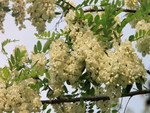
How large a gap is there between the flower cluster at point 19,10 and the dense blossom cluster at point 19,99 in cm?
310

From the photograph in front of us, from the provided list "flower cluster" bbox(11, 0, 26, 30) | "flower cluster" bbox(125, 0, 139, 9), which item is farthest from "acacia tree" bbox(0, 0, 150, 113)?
"flower cluster" bbox(11, 0, 26, 30)

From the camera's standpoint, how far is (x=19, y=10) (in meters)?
7.45

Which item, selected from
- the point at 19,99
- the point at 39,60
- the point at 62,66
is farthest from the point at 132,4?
the point at 19,99

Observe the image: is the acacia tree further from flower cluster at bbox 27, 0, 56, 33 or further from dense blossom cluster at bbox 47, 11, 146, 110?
flower cluster at bbox 27, 0, 56, 33

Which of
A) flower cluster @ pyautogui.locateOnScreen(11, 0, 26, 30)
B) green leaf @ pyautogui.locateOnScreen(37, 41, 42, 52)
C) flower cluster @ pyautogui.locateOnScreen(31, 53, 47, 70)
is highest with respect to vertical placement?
flower cluster @ pyautogui.locateOnScreen(11, 0, 26, 30)

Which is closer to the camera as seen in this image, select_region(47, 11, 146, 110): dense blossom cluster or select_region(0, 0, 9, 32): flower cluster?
select_region(47, 11, 146, 110): dense blossom cluster

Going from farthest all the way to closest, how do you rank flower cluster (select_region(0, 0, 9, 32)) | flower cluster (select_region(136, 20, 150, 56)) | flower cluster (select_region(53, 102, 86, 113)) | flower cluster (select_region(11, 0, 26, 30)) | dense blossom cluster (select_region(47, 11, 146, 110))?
flower cluster (select_region(0, 0, 9, 32))
flower cluster (select_region(11, 0, 26, 30))
flower cluster (select_region(53, 102, 86, 113))
flower cluster (select_region(136, 20, 150, 56))
dense blossom cluster (select_region(47, 11, 146, 110))

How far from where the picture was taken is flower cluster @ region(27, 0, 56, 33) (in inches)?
237

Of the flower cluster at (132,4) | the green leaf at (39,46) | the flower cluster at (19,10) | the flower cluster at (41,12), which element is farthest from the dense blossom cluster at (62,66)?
the flower cluster at (19,10)

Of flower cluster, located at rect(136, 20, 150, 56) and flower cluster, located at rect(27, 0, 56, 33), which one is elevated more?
flower cluster, located at rect(27, 0, 56, 33)

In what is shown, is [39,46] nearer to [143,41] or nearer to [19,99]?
[19,99]

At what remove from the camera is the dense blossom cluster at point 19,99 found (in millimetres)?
4234

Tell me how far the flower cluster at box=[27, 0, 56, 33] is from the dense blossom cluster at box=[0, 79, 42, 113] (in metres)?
1.81

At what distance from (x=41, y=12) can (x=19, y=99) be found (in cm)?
225
